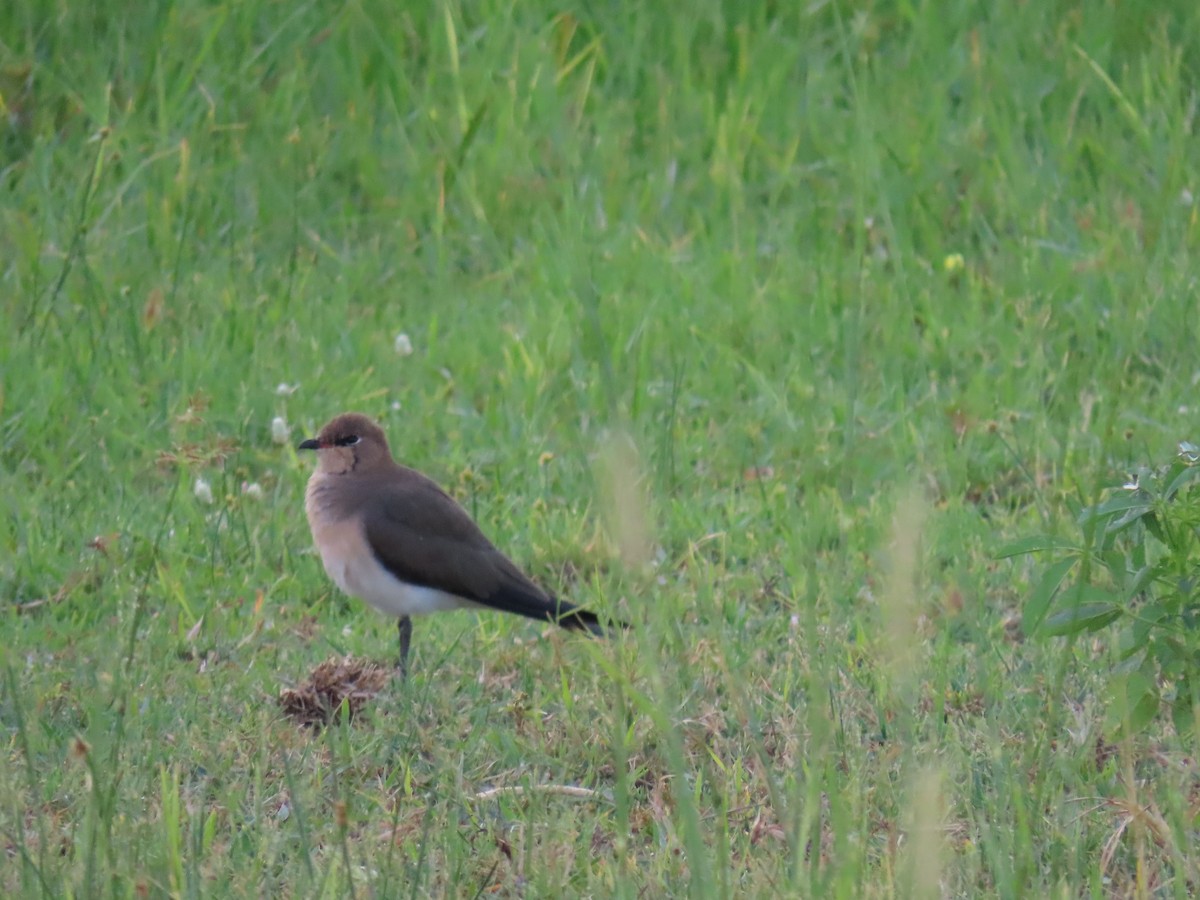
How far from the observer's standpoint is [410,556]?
14.7 ft

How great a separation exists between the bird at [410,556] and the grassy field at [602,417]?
0.15 m

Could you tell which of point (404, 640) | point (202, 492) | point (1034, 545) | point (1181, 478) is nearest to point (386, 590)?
point (404, 640)

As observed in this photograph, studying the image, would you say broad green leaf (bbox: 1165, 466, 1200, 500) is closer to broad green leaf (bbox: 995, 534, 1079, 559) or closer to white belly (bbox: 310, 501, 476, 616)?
broad green leaf (bbox: 995, 534, 1079, 559)

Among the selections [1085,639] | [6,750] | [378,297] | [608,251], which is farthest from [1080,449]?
[6,750]

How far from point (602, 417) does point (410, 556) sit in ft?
4.95

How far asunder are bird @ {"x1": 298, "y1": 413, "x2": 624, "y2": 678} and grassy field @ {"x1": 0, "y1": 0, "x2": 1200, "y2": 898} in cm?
15

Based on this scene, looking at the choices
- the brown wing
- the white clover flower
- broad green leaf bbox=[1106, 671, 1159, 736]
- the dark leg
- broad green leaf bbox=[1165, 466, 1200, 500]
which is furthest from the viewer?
the white clover flower

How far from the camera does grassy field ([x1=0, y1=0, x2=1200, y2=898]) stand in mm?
3172

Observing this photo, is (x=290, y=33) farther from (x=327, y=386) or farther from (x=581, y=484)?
(x=581, y=484)

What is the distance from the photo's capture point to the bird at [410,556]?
14.5 ft

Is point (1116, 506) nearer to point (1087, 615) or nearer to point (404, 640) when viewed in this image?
point (1087, 615)

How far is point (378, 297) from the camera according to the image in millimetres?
6867

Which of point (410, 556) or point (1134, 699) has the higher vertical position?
point (1134, 699)

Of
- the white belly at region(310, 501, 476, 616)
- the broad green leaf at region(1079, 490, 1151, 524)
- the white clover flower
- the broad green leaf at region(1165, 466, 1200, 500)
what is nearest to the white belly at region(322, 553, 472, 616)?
the white belly at region(310, 501, 476, 616)
